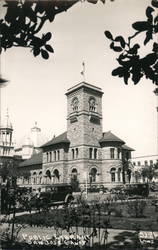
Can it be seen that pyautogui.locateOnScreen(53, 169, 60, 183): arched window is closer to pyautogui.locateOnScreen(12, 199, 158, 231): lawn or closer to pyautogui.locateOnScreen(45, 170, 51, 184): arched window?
pyautogui.locateOnScreen(45, 170, 51, 184): arched window

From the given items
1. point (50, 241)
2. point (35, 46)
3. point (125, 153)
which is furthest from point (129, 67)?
point (125, 153)

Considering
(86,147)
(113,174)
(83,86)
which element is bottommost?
(113,174)

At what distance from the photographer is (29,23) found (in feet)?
16.3

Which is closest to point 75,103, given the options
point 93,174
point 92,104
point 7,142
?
point 92,104

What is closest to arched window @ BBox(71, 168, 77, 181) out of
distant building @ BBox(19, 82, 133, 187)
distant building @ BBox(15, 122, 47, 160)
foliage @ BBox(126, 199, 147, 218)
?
distant building @ BBox(19, 82, 133, 187)

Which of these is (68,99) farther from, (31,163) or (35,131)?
(35,131)

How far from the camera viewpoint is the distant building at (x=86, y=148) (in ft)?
172

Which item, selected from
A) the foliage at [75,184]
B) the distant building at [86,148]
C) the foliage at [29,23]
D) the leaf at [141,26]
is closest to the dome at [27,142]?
the distant building at [86,148]

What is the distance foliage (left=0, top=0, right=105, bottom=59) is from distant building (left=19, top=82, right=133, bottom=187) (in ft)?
154

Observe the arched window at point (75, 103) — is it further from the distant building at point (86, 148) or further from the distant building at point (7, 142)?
the distant building at point (7, 142)

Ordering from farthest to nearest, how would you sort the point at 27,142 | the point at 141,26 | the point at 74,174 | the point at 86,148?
the point at 27,142, the point at 74,174, the point at 86,148, the point at 141,26

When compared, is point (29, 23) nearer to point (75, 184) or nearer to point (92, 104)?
point (75, 184)

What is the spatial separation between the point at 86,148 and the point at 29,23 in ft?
156

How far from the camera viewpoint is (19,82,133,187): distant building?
5238 centimetres
